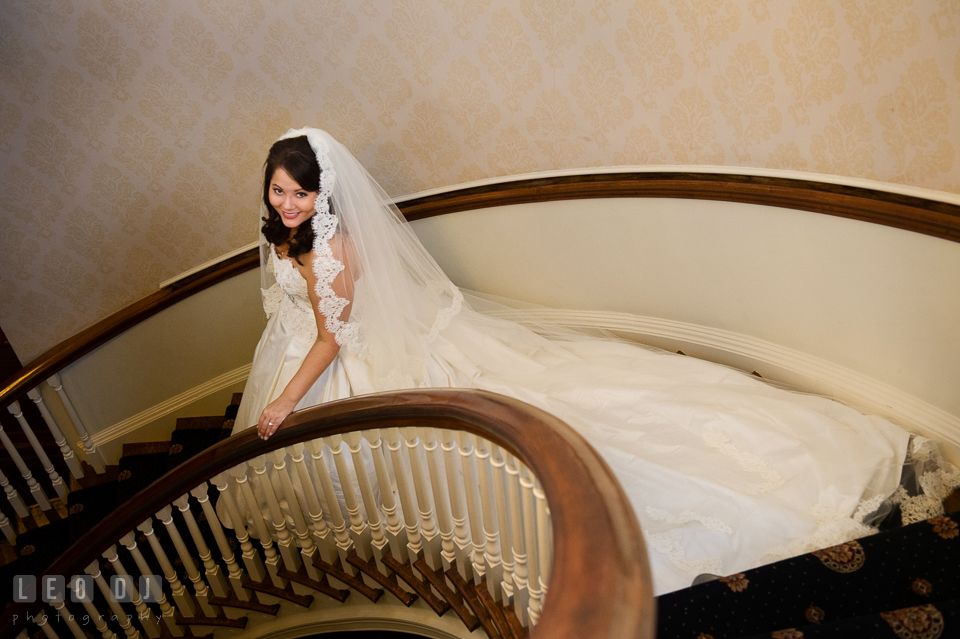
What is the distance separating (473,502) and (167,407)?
2506 mm

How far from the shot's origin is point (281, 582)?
2523 millimetres

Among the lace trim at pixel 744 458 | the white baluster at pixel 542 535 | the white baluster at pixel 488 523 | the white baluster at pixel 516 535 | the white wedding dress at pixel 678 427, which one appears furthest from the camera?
the lace trim at pixel 744 458

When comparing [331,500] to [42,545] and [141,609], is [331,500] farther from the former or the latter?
[42,545]

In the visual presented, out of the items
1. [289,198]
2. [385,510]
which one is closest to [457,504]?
[385,510]

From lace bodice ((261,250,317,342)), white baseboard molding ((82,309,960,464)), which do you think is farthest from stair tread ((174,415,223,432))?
lace bodice ((261,250,317,342))

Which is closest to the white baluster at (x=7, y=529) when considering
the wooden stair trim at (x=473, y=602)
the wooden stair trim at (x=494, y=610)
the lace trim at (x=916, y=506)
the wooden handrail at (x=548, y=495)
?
the wooden handrail at (x=548, y=495)

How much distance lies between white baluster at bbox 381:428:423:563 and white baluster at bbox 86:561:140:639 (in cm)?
100

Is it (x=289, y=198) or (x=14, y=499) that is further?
(x=14, y=499)

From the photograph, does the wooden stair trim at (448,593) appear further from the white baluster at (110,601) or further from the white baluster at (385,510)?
the white baluster at (110,601)

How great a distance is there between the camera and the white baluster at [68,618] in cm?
223

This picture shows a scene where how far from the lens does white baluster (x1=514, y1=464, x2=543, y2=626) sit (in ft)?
4.85

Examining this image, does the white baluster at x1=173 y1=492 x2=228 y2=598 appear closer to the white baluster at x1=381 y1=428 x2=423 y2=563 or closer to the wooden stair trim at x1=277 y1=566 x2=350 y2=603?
the wooden stair trim at x1=277 y1=566 x2=350 y2=603

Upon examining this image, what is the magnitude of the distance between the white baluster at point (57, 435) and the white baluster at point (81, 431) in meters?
0.06

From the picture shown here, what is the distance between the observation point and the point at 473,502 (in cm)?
183
